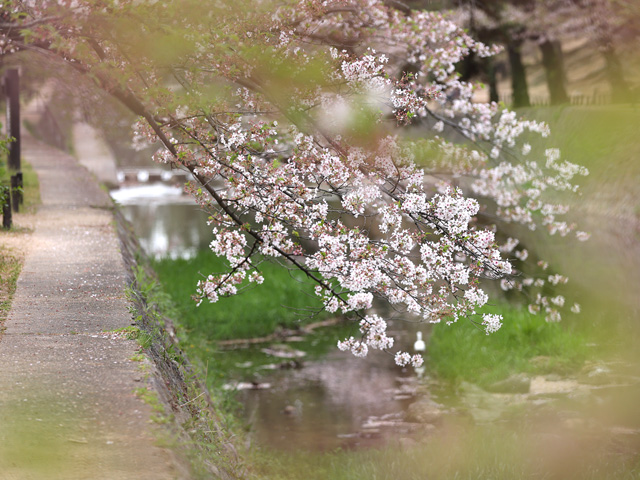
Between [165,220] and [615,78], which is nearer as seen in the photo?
[615,78]

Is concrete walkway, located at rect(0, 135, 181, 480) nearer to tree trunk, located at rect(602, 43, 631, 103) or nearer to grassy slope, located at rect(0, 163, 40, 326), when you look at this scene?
grassy slope, located at rect(0, 163, 40, 326)

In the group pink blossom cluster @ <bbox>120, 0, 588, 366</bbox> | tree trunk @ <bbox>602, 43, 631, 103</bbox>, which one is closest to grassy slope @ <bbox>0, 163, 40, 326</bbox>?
pink blossom cluster @ <bbox>120, 0, 588, 366</bbox>

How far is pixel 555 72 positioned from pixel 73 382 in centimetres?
2857

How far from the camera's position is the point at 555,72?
30375 mm

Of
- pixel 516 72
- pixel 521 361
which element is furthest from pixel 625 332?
pixel 516 72

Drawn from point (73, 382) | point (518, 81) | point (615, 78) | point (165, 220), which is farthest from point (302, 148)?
point (518, 81)

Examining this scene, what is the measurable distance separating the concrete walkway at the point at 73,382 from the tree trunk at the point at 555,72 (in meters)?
24.9

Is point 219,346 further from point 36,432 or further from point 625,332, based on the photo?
point 36,432

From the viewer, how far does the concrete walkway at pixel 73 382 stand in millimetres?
4039

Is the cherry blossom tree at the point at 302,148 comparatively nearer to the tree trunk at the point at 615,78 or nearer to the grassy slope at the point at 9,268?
the grassy slope at the point at 9,268

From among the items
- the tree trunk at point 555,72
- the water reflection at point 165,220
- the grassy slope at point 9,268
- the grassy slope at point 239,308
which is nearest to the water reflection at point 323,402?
the grassy slope at point 239,308

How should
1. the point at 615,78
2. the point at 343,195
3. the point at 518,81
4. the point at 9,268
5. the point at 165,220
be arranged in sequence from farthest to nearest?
the point at 518,81, the point at 165,220, the point at 615,78, the point at 9,268, the point at 343,195

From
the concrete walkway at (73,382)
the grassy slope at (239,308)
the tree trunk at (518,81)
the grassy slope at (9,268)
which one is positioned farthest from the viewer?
the tree trunk at (518,81)

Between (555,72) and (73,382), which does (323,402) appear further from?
(555,72)
